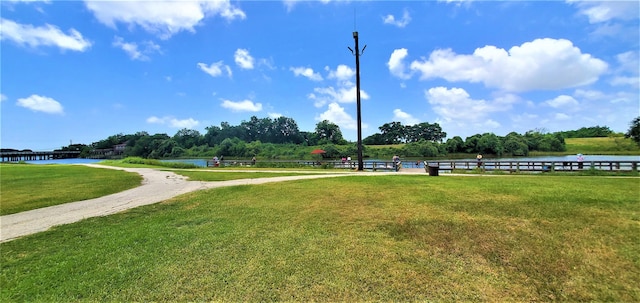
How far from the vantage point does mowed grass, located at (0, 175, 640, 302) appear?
3564 mm

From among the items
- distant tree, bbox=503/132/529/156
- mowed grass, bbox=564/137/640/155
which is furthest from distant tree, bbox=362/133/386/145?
mowed grass, bbox=564/137/640/155

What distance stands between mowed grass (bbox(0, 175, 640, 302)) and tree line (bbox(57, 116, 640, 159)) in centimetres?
5402

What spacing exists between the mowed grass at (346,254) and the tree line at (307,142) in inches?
2127

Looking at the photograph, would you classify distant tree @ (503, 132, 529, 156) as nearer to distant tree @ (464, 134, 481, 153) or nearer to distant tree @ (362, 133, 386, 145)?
distant tree @ (464, 134, 481, 153)

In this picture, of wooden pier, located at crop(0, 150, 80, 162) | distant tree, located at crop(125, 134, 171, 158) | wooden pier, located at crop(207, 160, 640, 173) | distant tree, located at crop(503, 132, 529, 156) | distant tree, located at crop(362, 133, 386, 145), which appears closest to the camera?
wooden pier, located at crop(207, 160, 640, 173)

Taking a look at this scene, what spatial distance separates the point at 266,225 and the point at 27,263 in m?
3.82

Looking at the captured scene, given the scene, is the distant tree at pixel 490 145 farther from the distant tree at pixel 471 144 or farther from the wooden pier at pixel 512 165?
the wooden pier at pixel 512 165

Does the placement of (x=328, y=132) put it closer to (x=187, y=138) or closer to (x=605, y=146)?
(x=187, y=138)

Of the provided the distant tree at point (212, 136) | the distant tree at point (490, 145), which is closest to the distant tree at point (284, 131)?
the distant tree at point (212, 136)

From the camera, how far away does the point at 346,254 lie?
177 inches

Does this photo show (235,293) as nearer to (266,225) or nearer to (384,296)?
(384,296)

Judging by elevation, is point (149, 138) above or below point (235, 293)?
above

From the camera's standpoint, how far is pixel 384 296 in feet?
11.2

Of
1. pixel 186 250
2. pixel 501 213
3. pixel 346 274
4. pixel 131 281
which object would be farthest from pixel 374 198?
pixel 131 281
